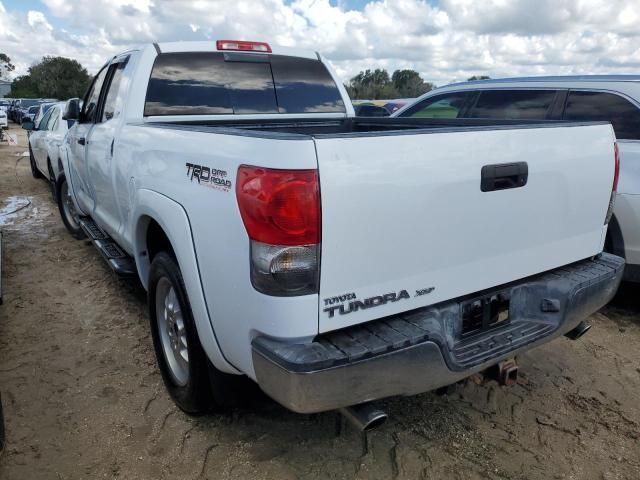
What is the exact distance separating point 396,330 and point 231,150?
0.98m

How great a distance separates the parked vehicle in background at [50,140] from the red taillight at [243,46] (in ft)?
9.30

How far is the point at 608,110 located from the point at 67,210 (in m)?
6.18

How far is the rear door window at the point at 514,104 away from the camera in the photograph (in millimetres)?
4957

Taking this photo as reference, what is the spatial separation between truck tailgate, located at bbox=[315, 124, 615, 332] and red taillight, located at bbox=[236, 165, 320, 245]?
0.05 metres

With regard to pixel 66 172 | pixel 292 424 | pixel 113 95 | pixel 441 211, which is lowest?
pixel 292 424

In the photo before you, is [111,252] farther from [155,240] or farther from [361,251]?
[361,251]

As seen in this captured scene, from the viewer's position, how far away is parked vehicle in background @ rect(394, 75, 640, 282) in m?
4.10

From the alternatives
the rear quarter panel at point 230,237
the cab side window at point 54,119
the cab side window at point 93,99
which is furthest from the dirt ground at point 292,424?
the cab side window at point 54,119

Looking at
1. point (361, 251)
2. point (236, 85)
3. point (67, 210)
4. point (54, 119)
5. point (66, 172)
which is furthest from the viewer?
point (54, 119)

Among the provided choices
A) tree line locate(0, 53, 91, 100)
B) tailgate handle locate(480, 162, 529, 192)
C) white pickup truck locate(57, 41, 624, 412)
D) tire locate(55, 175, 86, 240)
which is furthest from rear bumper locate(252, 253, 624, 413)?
tree line locate(0, 53, 91, 100)

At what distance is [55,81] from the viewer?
6469cm

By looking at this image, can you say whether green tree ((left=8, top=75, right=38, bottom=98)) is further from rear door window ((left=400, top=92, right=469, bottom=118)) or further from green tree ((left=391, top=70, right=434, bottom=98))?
rear door window ((left=400, top=92, right=469, bottom=118))

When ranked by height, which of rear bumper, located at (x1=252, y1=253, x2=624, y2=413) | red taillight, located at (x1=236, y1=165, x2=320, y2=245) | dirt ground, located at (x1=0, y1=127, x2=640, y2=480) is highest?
red taillight, located at (x1=236, y1=165, x2=320, y2=245)

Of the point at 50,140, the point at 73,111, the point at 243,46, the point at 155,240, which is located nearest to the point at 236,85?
the point at 243,46
